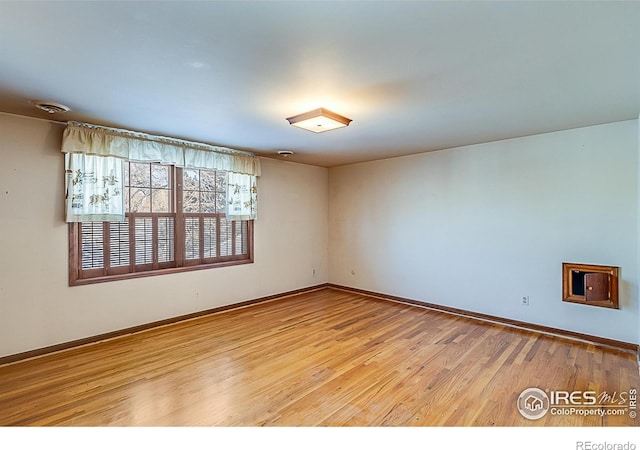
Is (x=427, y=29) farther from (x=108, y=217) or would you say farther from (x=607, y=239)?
(x=108, y=217)

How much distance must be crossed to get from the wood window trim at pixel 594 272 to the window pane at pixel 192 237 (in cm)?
455

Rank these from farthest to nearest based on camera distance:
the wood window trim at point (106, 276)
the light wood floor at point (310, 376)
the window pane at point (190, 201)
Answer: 1. the window pane at point (190, 201)
2. the wood window trim at point (106, 276)
3. the light wood floor at point (310, 376)

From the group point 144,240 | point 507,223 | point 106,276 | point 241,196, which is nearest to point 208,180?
point 241,196

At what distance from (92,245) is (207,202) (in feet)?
4.90

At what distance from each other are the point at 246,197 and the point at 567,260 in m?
4.25

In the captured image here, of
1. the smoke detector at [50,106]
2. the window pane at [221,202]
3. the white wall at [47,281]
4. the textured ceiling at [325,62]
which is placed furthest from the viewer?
the window pane at [221,202]

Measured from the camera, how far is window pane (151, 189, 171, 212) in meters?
4.07

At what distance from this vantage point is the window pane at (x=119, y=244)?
147 inches

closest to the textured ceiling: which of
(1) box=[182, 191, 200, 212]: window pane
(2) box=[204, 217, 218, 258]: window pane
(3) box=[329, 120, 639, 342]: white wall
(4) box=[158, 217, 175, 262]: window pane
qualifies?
(3) box=[329, 120, 639, 342]: white wall

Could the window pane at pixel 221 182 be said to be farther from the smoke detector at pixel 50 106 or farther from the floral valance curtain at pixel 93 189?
the smoke detector at pixel 50 106

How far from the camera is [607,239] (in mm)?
3449

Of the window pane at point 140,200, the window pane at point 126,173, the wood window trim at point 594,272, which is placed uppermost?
the window pane at point 126,173

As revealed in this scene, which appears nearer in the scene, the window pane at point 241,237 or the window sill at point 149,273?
the window sill at point 149,273

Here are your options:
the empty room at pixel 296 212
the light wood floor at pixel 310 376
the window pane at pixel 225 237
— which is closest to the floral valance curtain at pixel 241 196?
the empty room at pixel 296 212
